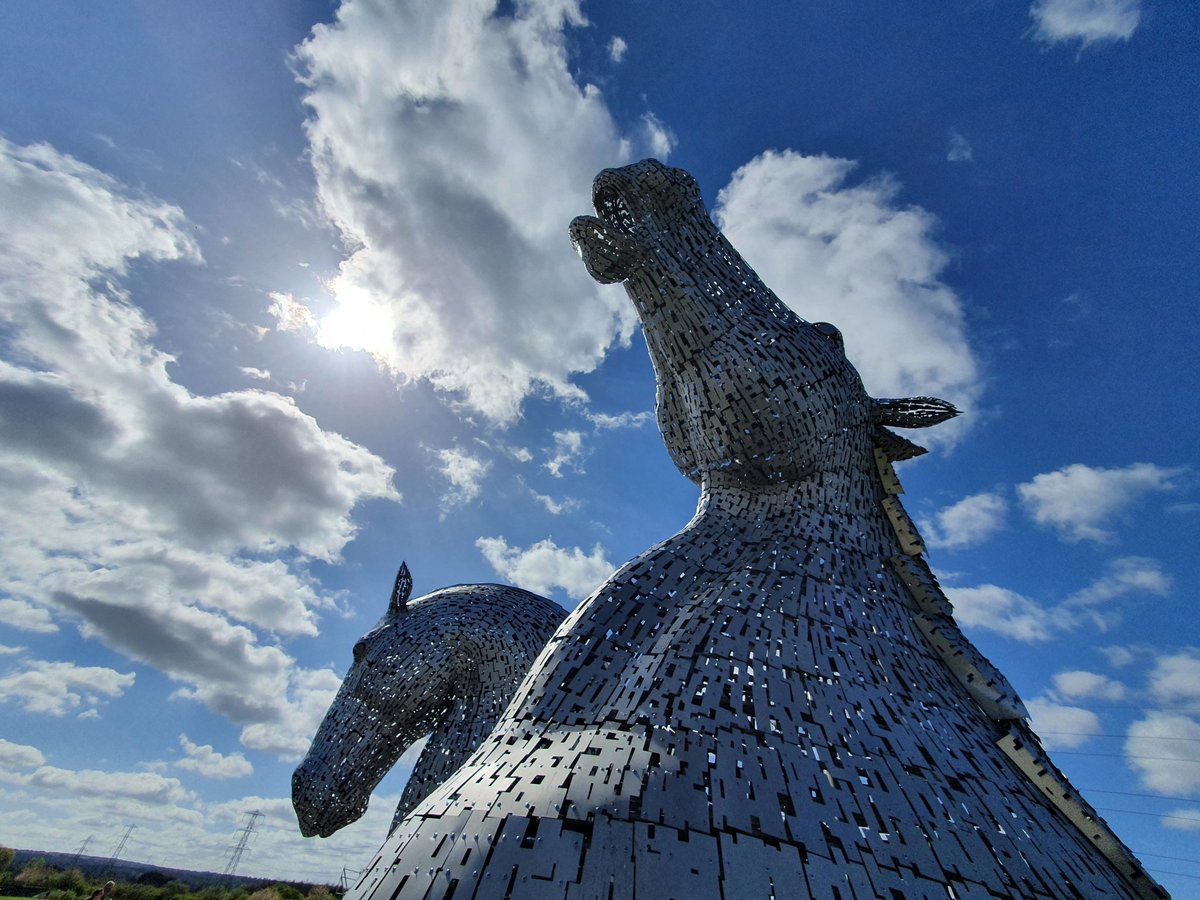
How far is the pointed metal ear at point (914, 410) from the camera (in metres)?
4.89

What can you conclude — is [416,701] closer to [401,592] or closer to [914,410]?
[401,592]

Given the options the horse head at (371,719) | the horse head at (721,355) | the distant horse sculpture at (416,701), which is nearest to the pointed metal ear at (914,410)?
the horse head at (721,355)

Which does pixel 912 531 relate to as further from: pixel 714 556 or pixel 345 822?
pixel 345 822

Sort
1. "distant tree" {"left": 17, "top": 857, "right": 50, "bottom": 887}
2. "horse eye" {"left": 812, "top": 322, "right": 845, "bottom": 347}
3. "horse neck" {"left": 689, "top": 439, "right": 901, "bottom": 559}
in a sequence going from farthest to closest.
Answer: "distant tree" {"left": 17, "top": 857, "right": 50, "bottom": 887}
"horse eye" {"left": 812, "top": 322, "right": 845, "bottom": 347}
"horse neck" {"left": 689, "top": 439, "right": 901, "bottom": 559}

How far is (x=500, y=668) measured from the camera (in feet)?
19.4

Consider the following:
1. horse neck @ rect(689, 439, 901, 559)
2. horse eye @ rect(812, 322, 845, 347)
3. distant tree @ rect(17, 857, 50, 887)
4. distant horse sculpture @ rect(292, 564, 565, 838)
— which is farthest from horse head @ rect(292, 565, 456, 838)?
distant tree @ rect(17, 857, 50, 887)

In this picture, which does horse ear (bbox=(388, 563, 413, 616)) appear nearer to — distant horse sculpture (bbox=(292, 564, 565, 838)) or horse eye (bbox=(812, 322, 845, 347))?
distant horse sculpture (bbox=(292, 564, 565, 838))

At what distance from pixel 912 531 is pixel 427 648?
4.18 metres

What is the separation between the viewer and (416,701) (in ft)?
19.9

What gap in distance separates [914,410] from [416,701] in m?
4.82

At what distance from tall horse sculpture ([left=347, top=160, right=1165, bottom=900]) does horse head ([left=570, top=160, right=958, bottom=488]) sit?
0.02m

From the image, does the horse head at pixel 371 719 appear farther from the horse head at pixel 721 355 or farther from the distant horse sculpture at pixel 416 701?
the horse head at pixel 721 355

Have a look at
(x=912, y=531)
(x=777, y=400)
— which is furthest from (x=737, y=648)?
(x=912, y=531)

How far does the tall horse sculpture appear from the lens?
6.97ft
